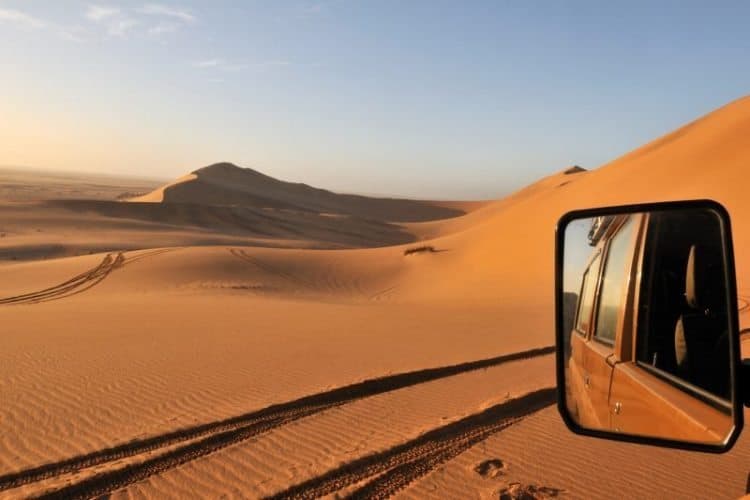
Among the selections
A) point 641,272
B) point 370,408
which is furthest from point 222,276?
point 641,272

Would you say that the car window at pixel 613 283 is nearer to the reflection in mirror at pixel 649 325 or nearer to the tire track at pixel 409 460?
the reflection in mirror at pixel 649 325

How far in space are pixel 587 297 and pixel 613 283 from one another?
A: 24 cm

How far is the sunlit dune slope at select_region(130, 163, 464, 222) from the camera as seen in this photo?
71.1 metres

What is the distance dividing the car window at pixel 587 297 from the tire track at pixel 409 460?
7.35 feet

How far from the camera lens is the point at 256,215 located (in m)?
49.5

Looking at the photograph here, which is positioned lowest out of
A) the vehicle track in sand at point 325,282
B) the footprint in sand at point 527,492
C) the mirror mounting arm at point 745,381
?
the vehicle track in sand at point 325,282

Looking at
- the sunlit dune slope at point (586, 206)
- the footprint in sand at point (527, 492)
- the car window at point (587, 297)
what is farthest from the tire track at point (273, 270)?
the car window at point (587, 297)

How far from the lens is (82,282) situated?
783 inches

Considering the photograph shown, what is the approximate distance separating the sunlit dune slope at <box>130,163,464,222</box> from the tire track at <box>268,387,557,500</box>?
6426 centimetres

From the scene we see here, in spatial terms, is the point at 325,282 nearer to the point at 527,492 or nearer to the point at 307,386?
the point at 307,386

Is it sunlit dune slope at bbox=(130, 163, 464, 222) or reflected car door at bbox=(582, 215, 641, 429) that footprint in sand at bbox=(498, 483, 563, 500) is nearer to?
reflected car door at bbox=(582, 215, 641, 429)

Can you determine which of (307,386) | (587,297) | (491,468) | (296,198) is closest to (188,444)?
(307,386)

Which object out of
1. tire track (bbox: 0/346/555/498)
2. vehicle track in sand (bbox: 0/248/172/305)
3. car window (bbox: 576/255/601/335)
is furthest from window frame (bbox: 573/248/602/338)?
vehicle track in sand (bbox: 0/248/172/305)

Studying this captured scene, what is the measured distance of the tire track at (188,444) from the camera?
446 centimetres
